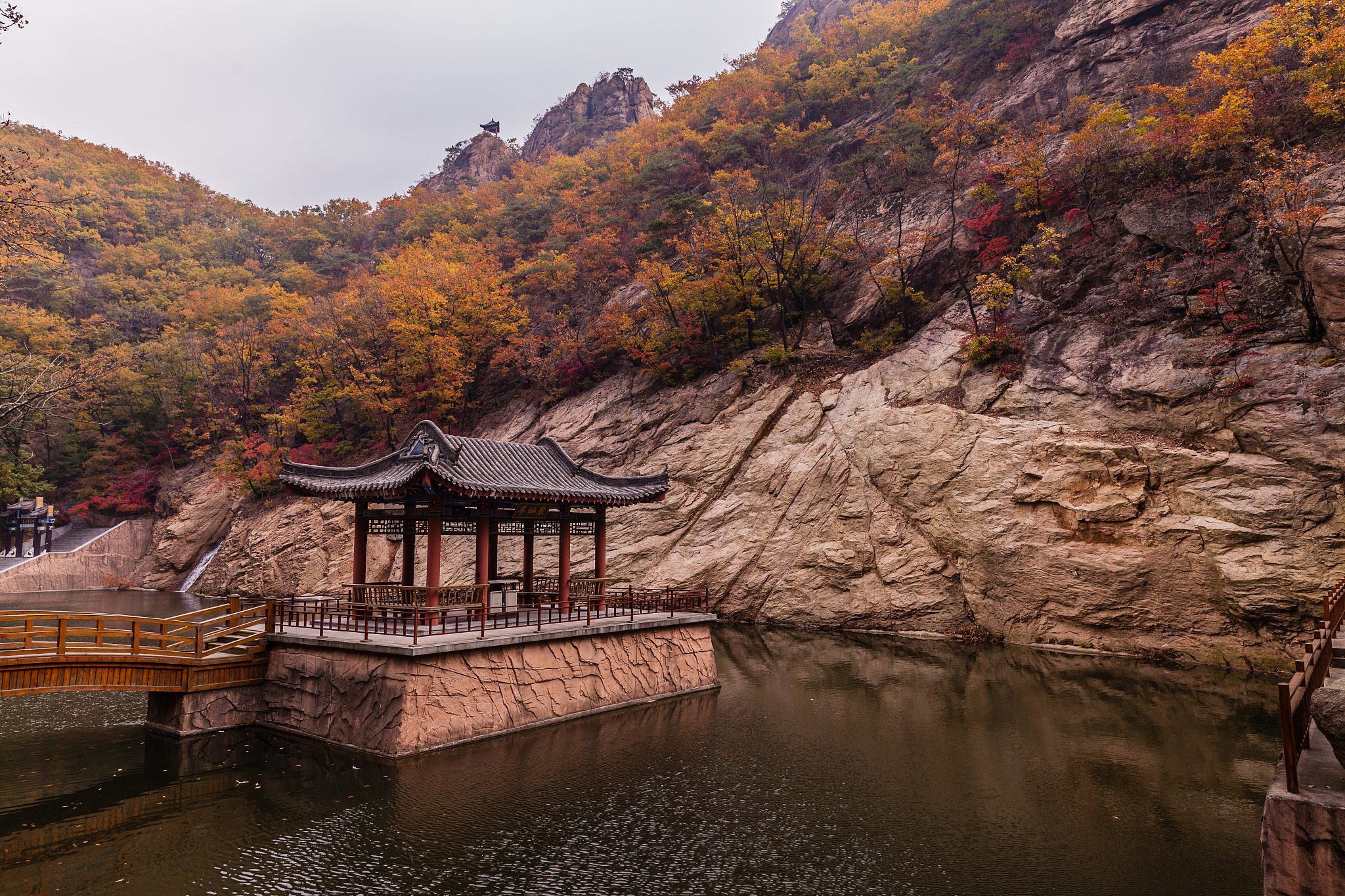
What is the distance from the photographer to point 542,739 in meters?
11.6

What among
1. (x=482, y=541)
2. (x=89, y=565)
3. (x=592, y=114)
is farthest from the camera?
(x=592, y=114)

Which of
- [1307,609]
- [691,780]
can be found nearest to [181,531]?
[691,780]

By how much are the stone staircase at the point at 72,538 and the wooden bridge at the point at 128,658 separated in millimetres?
30813

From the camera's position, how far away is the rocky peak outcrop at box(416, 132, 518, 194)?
6544cm

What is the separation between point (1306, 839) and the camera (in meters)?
4.63

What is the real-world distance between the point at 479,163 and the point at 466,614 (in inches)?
2473

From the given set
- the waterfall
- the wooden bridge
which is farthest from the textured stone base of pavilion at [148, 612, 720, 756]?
the waterfall

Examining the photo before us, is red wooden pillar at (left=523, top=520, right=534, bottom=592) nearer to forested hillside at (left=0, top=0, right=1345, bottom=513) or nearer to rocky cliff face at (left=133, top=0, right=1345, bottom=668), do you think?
rocky cliff face at (left=133, top=0, right=1345, bottom=668)

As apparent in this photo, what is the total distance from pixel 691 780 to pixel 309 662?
678cm

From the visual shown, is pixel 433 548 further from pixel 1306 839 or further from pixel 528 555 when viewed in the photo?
pixel 1306 839

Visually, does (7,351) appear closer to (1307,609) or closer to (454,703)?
(454,703)

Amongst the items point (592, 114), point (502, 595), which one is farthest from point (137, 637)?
point (592, 114)

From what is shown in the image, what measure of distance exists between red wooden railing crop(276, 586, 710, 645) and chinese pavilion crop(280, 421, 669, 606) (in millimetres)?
428

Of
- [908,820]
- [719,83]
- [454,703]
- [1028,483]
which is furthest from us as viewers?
[719,83]
